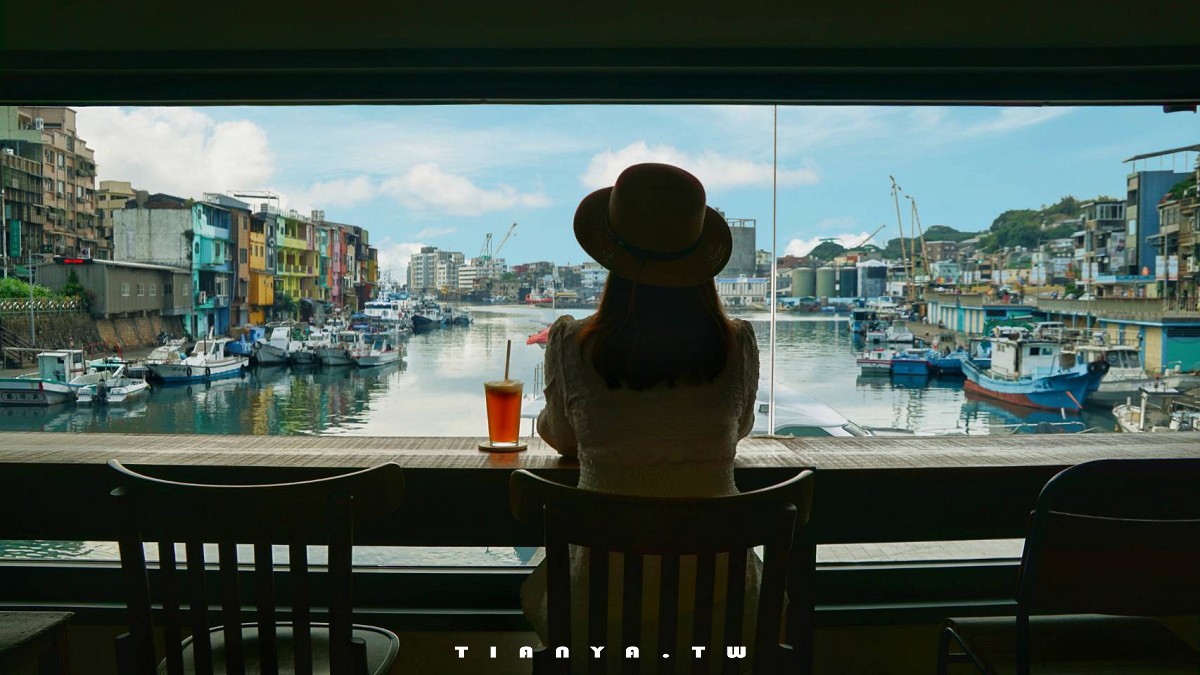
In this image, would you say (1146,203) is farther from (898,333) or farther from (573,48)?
(573,48)

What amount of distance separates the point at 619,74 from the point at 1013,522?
151 cm

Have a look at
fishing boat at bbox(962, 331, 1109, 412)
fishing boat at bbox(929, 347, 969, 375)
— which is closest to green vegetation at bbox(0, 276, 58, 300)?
fishing boat at bbox(929, 347, 969, 375)

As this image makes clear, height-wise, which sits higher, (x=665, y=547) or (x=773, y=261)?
(x=773, y=261)

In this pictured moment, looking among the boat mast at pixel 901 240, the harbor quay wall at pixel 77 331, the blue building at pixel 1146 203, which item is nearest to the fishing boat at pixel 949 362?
the boat mast at pixel 901 240

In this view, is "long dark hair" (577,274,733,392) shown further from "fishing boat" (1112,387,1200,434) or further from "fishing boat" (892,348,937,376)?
"fishing boat" (1112,387,1200,434)

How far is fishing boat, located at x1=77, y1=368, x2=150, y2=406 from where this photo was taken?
247 cm

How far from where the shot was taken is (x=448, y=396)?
255cm

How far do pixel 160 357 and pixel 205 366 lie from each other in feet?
0.43

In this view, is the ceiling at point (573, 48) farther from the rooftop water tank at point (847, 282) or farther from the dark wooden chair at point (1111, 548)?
the dark wooden chair at point (1111, 548)

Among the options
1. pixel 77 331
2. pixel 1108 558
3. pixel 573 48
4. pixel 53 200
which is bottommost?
pixel 1108 558

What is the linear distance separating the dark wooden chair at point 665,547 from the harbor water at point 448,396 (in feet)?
4.20

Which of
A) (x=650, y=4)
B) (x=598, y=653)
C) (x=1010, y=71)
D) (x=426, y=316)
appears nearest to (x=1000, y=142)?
(x=1010, y=71)

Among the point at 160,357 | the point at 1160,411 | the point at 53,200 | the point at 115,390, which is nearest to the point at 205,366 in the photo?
the point at 160,357

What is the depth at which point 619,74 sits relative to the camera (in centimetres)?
226
